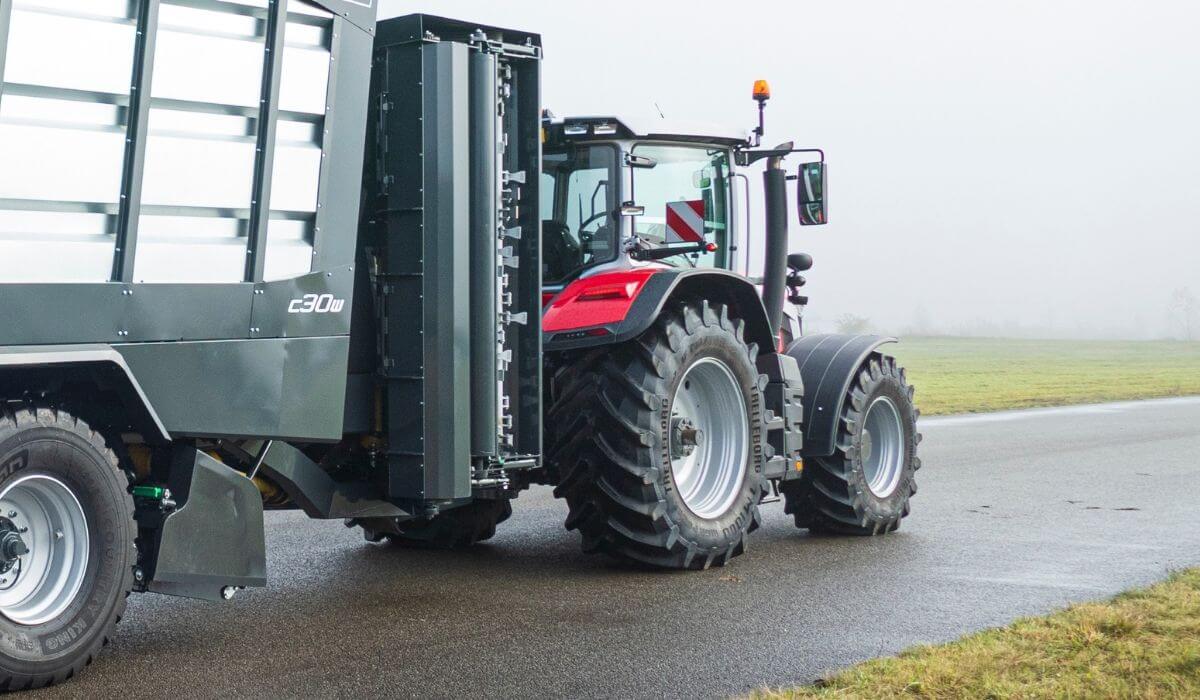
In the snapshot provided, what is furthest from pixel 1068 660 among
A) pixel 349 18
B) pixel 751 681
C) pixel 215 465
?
pixel 349 18

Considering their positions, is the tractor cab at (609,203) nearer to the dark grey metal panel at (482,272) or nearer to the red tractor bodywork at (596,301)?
the red tractor bodywork at (596,301)

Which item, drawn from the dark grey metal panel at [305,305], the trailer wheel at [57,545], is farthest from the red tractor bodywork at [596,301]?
the trailer wheel at [57,545]

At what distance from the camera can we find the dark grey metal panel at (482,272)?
6.62m

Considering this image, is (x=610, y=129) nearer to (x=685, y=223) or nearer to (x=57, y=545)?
(x=685, y=223)

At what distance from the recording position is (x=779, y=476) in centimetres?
823

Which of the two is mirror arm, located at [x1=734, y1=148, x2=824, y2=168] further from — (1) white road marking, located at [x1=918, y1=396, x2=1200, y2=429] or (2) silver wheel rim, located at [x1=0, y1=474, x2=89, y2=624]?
(1) white road marking, located at [x1=918, y1=396, x2=1200, y2=429]

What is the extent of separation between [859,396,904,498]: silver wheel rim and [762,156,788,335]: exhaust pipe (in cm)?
111

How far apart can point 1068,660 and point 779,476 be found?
9.95 ft

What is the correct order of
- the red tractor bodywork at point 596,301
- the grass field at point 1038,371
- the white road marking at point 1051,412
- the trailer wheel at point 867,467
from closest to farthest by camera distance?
the red tractor bodywork at point 596,301 → the trailer wheel at point 867,467 → the white road marking at point 1051,412 → the grass field at point 1038,371

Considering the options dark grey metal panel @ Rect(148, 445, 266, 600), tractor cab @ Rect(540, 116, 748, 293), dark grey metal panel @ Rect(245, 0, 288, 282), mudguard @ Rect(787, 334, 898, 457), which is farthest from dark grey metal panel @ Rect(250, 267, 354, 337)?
mudguard @ Rect(787, 334, 898, 457)

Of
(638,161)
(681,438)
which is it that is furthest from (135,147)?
(681,438)

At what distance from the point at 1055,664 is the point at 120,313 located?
365 cm

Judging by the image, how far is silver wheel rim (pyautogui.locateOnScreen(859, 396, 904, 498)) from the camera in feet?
30.7

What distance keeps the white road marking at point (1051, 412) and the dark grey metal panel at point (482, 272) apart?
42.2ft
